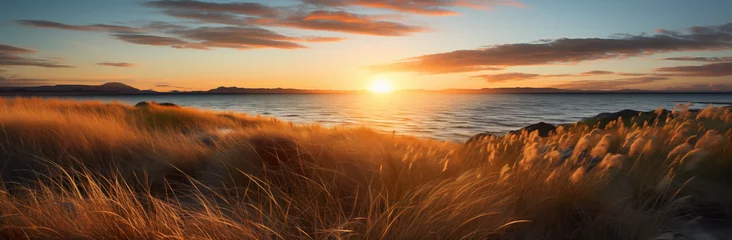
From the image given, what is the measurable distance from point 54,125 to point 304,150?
4408 millimetres

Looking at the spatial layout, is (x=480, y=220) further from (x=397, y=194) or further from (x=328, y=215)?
(x=328, y=215)

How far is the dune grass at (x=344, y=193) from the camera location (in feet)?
9.64

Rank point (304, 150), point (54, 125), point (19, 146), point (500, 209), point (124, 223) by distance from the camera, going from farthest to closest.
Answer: point (54, 125)
point (19, 146)
point (304, 150)
point (500, 209)
point (124, 223)

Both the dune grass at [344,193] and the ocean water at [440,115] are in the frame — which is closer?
the dune grass at [344,193]

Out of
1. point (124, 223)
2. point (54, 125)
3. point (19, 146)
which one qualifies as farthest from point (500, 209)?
point (54, 125)

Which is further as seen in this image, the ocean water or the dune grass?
the ocean water

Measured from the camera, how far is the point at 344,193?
165 inches

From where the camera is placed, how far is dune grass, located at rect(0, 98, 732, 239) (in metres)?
2.94

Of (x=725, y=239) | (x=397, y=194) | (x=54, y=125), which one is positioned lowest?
(x=725, y=239)

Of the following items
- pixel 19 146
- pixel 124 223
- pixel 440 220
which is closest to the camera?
pixel 124 223

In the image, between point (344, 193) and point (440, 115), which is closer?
point (344, 193)

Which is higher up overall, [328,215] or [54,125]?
[54,125]

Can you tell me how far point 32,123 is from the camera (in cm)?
685

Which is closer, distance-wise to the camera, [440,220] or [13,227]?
[13,227]
